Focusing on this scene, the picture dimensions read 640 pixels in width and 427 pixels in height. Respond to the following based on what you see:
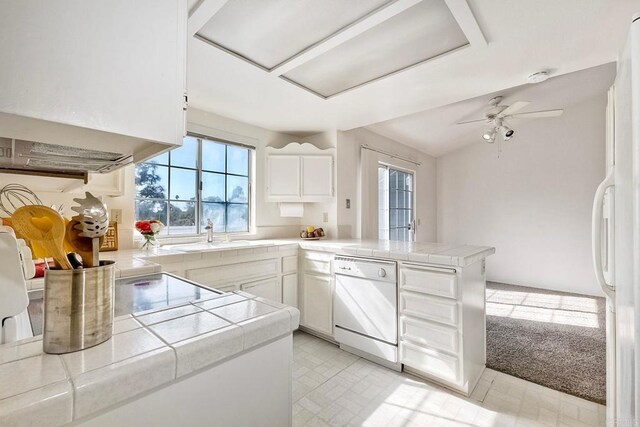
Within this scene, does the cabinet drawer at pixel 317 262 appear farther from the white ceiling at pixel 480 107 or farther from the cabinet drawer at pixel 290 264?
the white ceiling at pixel 480 107

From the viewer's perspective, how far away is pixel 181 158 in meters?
2.75

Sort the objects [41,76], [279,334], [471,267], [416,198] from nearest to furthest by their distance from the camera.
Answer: [41,76] < [279,334] < [471,267] < [416,198]

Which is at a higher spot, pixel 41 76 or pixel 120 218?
pixel 41 76

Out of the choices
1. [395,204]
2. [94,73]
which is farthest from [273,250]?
[395,204]

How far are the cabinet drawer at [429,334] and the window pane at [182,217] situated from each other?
213 cm

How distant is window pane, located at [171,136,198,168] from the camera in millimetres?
2715

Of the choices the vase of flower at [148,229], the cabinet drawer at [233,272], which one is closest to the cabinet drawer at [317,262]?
the cabinet drawer at [233,272]

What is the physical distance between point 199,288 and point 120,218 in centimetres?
163

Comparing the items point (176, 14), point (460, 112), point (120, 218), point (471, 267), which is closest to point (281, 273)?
point (120, 218)

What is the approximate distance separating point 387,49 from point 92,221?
1942 millimetres

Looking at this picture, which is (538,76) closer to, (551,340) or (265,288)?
(551,340)

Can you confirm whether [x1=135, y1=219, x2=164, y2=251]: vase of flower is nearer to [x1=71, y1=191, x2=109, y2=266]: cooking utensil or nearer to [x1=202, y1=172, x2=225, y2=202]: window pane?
[x1=202, y1=172, x2=225, y2=202]: window pane

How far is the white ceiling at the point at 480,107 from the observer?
333cm

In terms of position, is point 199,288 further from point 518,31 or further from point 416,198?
point 416,198
